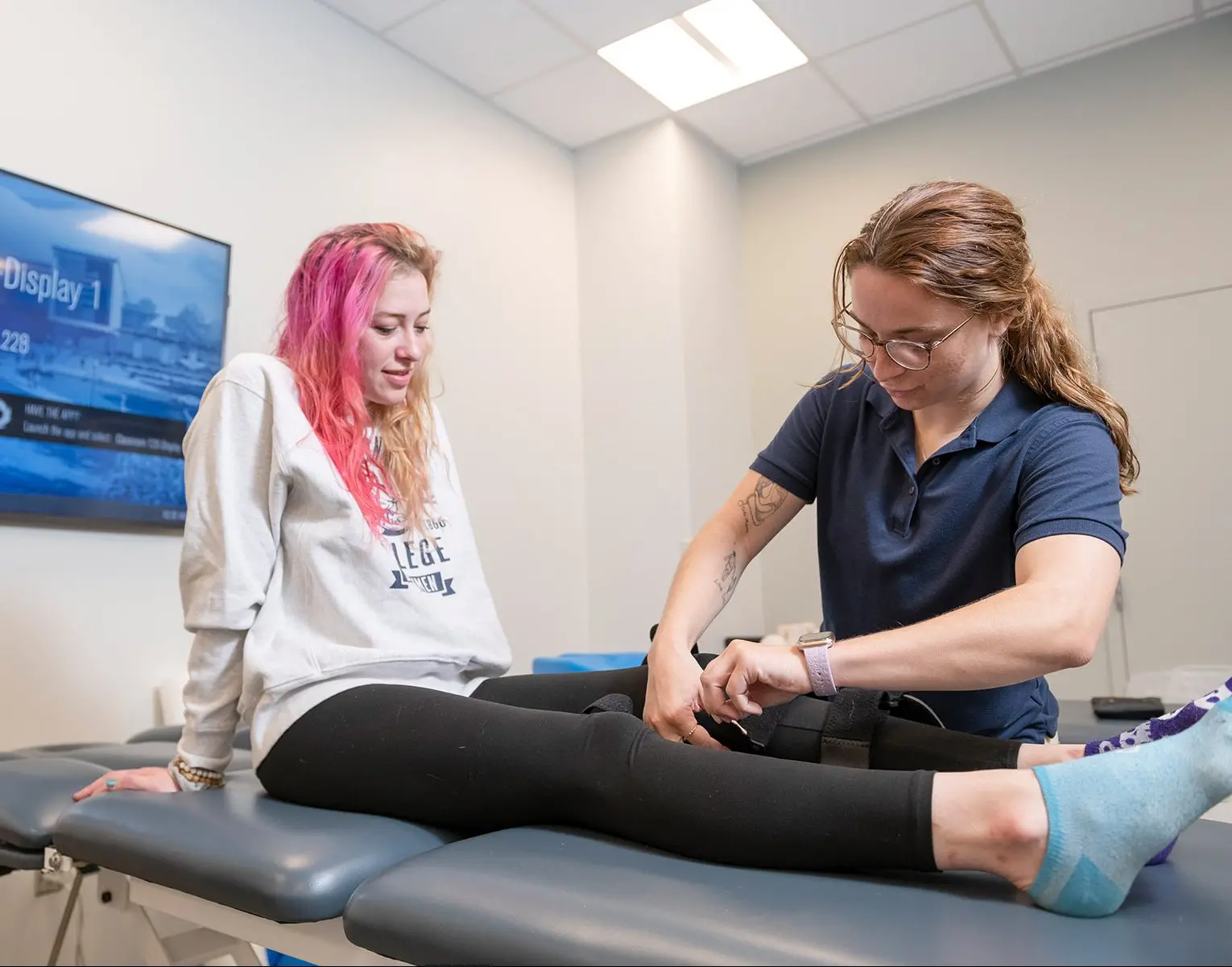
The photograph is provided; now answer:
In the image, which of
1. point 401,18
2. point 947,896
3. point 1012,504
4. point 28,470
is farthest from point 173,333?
point 947,896

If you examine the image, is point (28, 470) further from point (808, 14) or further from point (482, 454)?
point (808, 14)

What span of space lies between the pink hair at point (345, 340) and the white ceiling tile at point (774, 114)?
2.50 metres

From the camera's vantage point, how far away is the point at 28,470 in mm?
2037

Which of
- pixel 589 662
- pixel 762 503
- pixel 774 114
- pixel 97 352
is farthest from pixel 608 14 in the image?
pixel 762 503

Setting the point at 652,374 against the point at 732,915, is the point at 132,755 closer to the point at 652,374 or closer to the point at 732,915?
the point at 732,915

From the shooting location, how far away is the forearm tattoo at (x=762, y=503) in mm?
1359

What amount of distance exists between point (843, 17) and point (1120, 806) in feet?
9.82

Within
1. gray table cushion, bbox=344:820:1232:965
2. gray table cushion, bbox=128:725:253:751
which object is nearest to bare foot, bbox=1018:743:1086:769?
gray table cushion, bbox=344:820:1232:965

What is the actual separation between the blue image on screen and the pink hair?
954 mm

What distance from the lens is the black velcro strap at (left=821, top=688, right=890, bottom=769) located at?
39.9 inches

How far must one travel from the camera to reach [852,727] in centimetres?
102

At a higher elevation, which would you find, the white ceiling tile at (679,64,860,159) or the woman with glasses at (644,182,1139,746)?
the white ceiling tile at (679,64,860,159)

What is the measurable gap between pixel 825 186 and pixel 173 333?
104 inches

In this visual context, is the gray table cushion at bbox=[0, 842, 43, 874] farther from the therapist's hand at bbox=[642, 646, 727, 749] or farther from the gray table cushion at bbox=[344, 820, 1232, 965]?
the therapist's hand at bbox=[642, 646, 727, 749]
